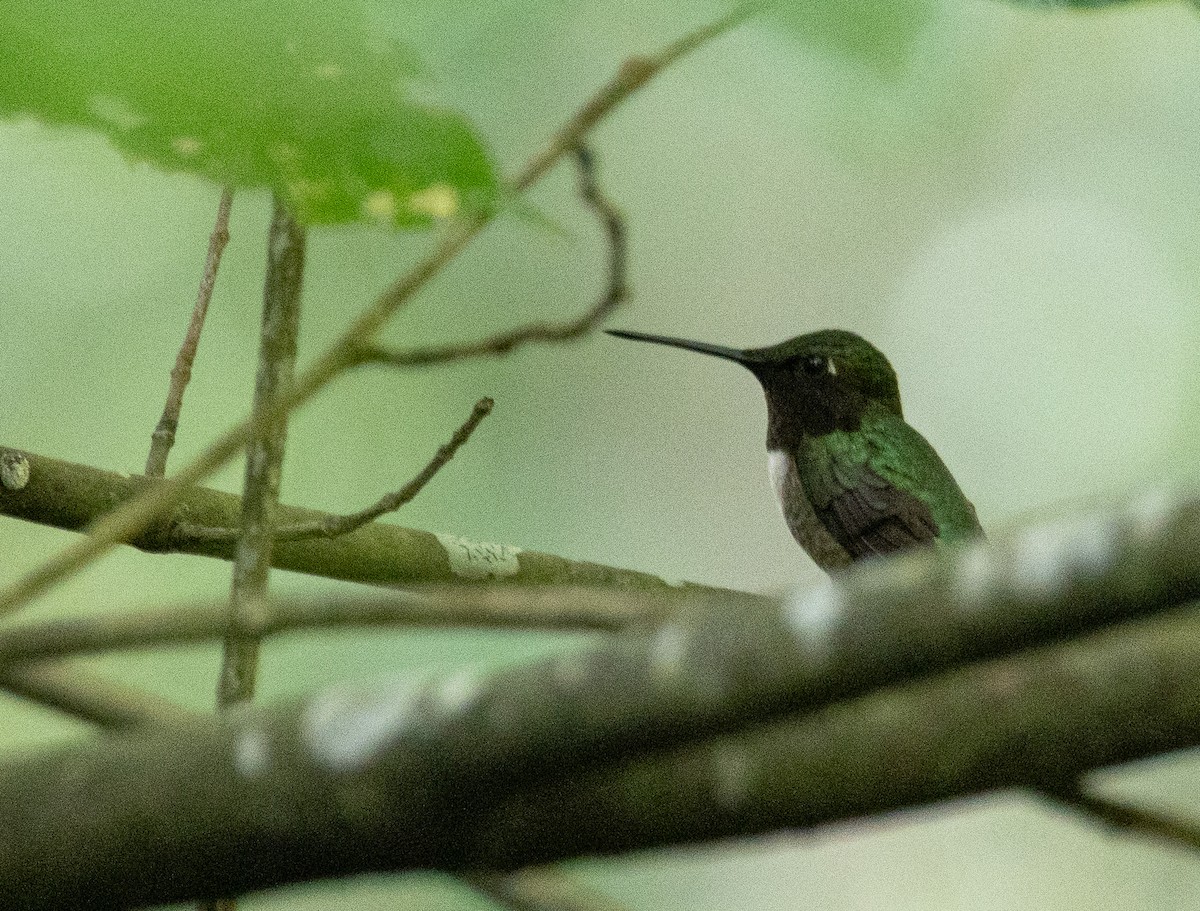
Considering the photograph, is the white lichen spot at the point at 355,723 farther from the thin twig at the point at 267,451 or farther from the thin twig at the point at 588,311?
the thin twig at the point at 267,451

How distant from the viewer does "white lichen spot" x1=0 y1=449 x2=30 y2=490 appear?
3531 millimetres

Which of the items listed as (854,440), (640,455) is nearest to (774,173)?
(640,455)

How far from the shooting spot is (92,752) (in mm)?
1571

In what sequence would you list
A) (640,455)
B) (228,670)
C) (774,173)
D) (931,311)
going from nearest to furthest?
1. (228,670)
2. (640,455)
3. (931,311)
4. (774,173)

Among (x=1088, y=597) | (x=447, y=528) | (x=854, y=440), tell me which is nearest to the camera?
(x=1088, y=597)

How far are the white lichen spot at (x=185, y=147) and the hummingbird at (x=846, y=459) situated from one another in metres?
4.90

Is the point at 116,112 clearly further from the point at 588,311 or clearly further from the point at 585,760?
the point at 585,760

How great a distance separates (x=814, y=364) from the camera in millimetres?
7258

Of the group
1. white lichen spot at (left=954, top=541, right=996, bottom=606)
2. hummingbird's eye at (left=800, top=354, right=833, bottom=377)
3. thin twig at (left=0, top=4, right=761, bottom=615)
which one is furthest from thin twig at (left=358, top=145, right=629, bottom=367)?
hummingbird's eye at (left=800, top=354, right=833, bottom=377)

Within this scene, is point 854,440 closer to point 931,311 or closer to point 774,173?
point 931,311

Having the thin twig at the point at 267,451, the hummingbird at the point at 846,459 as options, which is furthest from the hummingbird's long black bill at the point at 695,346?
the thin twig at the point at 267,451

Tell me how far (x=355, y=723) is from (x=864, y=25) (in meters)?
1.12

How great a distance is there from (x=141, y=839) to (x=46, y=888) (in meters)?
0.10

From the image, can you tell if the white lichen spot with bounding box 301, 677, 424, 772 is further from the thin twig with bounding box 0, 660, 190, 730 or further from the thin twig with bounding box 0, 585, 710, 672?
the thin twig with bounding box 0, 660, 190, 730
